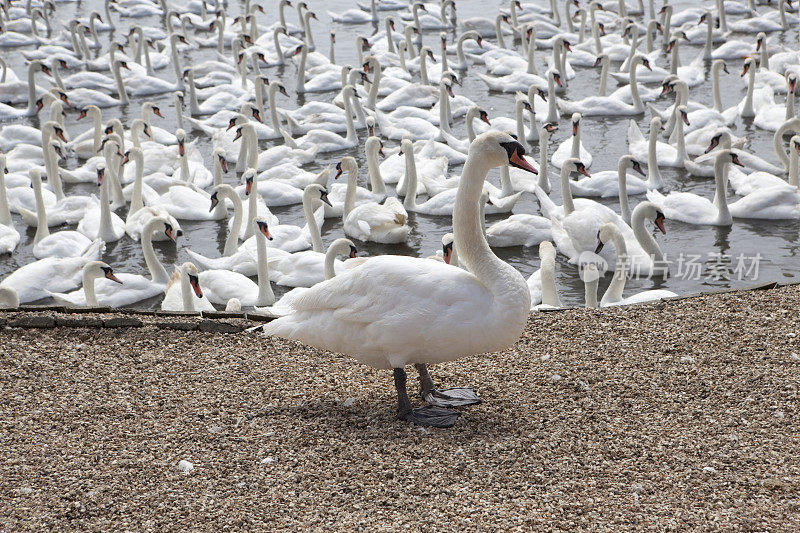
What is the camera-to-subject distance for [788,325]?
6.27 meters

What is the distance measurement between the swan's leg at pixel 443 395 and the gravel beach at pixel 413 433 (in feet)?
0.27

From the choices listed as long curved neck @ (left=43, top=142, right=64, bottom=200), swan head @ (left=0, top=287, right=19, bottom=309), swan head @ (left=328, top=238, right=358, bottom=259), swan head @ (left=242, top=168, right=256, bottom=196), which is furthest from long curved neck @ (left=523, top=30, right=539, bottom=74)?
swan head @ (left=0, top=287, right=19, bottom=309)

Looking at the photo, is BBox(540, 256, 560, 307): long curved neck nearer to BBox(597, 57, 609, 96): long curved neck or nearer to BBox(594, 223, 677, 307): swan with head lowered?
BBox(594, 223, 677, 307): swan with head lowered

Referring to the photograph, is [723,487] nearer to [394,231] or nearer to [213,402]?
[213,402]

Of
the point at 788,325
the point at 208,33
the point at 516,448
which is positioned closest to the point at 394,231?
the point at 788,325

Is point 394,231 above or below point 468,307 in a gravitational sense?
below

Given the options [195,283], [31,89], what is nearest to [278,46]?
[31,89]

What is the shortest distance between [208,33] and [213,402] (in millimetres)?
22156

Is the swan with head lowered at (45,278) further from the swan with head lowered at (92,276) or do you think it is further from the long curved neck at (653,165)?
the long curved neck at (653,165)

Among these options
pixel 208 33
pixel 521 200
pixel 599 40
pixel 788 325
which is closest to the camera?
pixel 788 325

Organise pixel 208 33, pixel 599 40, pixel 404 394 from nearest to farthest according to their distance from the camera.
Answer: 1. pixel 404 394
2. pixel 599 40
3. pixel 208 33

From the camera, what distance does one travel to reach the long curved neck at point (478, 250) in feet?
16.6

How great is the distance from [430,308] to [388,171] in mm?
8890

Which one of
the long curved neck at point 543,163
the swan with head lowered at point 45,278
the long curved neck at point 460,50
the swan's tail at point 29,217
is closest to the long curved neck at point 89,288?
the swan with head lowered at point 45,278
